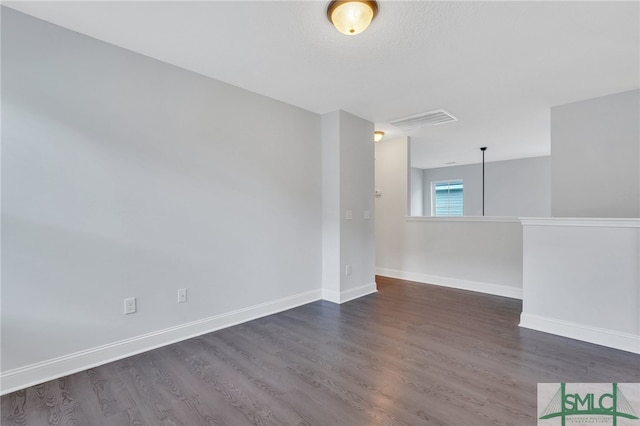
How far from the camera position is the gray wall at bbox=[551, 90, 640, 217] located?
305cm

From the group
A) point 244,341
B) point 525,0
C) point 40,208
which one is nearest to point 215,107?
point 40,208

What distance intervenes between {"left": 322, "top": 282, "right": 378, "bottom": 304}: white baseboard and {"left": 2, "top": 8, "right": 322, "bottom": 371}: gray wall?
2.46ft

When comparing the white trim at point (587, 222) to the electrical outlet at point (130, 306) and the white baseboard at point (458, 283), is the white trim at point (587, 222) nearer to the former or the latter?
the white baseboard at point (458, 283)

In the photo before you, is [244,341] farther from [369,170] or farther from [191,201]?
[369,170]

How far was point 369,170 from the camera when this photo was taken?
13.9 ft

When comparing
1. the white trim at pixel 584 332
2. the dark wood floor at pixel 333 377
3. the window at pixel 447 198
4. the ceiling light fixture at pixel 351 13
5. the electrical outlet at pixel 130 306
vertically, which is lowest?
the dark wood floor at pixel 333 377

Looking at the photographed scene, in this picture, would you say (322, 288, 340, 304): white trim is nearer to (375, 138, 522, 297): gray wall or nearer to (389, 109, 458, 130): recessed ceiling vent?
(375, 138, 522, 297): gray wall

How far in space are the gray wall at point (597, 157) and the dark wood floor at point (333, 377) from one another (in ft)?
5.07

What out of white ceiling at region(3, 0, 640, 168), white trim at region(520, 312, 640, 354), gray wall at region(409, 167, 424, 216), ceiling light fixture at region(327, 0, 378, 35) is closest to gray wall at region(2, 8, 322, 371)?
white ceiling at region(3, 0, 640, 168)

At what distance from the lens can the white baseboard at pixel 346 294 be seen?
12.3 ft

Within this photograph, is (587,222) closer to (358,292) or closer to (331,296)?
(358,292)

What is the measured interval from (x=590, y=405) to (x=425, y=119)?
327cm

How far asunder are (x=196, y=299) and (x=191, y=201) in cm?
91

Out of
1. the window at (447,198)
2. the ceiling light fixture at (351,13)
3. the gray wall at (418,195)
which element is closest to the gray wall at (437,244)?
the ceiling light fixture at (351,13)
